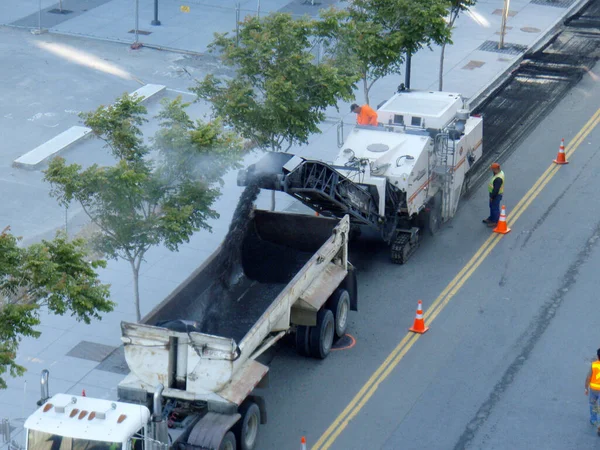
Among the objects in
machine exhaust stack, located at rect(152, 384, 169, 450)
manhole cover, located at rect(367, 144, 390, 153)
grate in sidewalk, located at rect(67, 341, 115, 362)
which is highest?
manhole cover, located at rect(367, 144, 390, 153)

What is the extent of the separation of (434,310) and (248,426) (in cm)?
577

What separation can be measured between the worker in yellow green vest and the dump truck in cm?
517

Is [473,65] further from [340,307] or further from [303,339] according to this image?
[303,339]

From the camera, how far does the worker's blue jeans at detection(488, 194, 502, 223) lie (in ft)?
75.7

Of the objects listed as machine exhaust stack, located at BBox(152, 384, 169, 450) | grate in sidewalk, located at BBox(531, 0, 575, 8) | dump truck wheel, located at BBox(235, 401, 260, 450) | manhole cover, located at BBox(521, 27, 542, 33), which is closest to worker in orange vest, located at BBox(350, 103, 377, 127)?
dump truck wheel, located at BBox(235, 401, 260, 450)

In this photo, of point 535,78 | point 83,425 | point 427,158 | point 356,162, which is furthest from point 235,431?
point 535,78

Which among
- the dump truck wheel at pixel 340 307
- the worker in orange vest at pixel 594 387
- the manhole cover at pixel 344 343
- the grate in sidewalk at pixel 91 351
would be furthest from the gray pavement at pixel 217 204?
the worker in orange vest at pixel 594 387

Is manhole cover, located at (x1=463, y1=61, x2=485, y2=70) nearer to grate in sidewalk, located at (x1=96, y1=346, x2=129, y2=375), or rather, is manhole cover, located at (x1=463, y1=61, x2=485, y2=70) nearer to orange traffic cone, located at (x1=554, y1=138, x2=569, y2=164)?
orange traffic cone, located at (x1=554, y1=138, x2=569, y2=164)

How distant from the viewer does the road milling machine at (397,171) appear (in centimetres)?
1920

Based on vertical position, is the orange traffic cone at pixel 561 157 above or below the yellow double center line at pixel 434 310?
above

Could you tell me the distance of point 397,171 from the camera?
20.9 meters

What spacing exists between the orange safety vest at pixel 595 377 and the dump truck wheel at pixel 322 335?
459cm

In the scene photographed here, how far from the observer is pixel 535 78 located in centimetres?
3238

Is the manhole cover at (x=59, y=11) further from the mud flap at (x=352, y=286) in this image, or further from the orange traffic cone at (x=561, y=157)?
the mud flap at (x=352, y=286)
